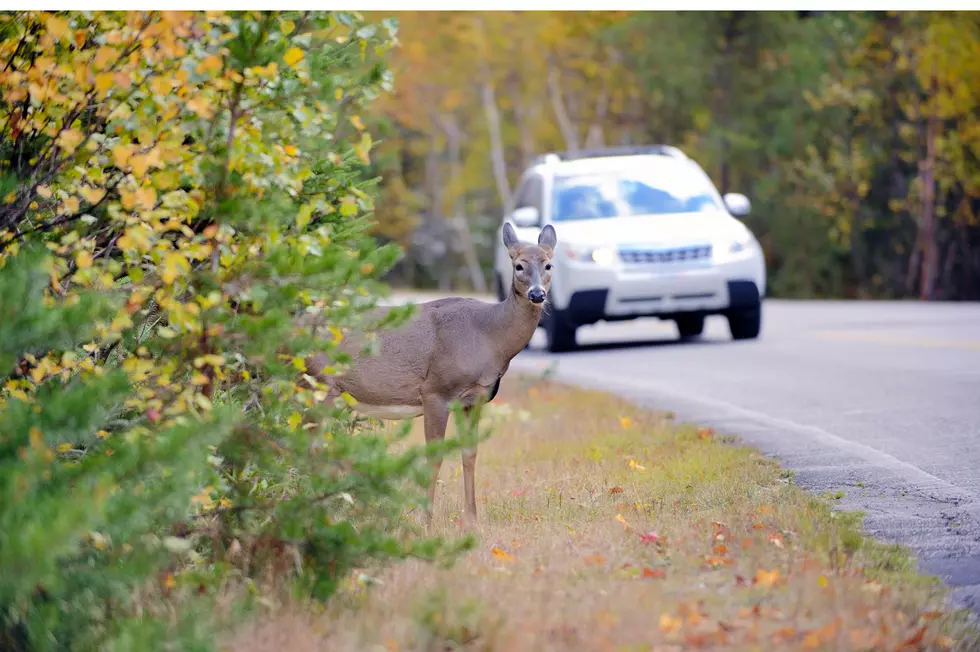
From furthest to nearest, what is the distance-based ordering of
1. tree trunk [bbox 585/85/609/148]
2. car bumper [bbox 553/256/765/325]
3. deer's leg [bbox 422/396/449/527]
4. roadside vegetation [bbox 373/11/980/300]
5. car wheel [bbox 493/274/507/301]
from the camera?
A: tree trunk [bbox 585/85/609/148] < roadside vegetation [bbox 373/11/980/300] < car wheel [bbox 493/274/507/301] < car bumper [bbox 553/256/765/325] < deer's leg [bbox 422/396/449/527]

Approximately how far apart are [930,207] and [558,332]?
1662 cm

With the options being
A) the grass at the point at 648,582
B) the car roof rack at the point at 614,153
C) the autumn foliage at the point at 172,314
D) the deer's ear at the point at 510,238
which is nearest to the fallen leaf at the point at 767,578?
the grass at the point at 648,582

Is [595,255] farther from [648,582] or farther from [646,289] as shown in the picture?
[648,582]

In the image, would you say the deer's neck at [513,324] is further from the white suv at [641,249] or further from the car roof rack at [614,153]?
the car roof rack at [614,153]

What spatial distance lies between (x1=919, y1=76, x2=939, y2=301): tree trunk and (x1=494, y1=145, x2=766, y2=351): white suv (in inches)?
572

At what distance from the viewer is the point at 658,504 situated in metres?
8.01

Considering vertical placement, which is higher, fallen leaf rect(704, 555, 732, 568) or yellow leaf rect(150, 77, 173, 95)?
yellow leaf rect(150, 77, 173, 95)

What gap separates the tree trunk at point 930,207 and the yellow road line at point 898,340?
14.3 m

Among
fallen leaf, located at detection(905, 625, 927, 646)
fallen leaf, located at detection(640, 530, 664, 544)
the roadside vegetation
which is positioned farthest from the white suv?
fallen leaf, located at detection(905, 625, 927, 646)

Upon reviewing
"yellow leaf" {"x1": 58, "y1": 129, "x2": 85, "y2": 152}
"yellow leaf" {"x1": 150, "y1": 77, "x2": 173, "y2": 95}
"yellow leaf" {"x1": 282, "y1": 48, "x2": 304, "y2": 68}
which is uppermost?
"yellow leaf" {"x1": 282, "y1": 48, "x2": 304, "y2": 68}

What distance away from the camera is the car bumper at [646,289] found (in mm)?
18047

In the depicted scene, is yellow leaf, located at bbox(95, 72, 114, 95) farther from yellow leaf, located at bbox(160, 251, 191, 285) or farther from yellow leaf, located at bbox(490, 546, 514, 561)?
yellow leaf, located at bbox(490, 546, 514, 561)

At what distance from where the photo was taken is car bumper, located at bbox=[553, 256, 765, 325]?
18047 mm

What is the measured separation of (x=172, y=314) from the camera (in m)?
5.57
